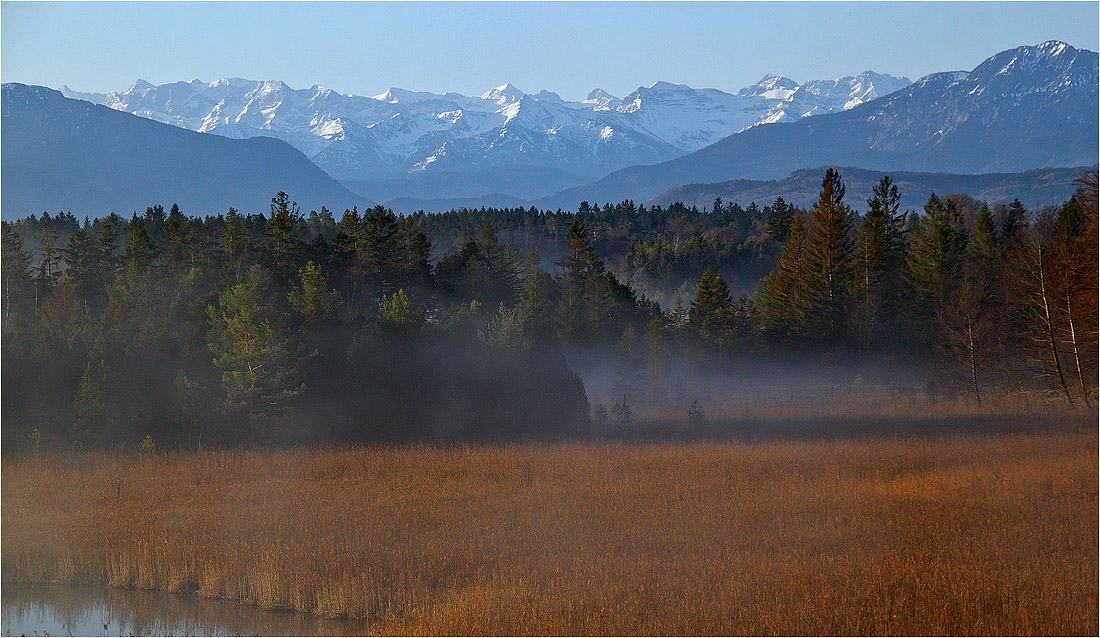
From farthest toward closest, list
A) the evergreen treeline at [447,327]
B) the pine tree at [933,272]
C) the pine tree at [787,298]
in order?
the pine tree at [787,298] → the pine tree at [933,272] → the evergreen treeline at [447,327]

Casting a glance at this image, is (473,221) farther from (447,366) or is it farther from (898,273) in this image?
(447,366)

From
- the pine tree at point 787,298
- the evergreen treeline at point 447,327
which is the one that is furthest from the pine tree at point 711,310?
the pine tree at point 787,298

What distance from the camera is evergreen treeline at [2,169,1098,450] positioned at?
856 inches

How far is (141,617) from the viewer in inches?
437

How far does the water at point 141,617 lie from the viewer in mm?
10680

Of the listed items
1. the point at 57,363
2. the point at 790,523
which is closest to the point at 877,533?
the point at 790,523

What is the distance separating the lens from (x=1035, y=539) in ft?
39.8

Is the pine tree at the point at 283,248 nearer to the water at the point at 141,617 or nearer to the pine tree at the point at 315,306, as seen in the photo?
the pine tree at the point at 315,306

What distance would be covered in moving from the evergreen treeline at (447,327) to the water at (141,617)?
9.22 meters

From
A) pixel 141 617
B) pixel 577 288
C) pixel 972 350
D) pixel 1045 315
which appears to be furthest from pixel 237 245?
pixel 141 617

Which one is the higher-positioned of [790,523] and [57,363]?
[57,363]

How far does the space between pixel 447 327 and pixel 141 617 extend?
2048 centimetres

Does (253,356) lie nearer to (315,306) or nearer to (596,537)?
(315,306)

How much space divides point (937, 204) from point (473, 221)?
73309 mm
